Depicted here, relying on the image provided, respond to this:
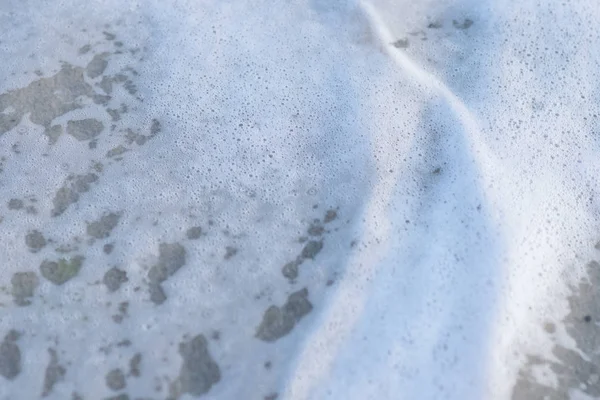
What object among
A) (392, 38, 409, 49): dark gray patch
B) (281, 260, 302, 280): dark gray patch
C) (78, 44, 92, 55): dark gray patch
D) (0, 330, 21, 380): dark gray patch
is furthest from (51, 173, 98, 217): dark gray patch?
(392, 38, 409, 49): dark gray patch

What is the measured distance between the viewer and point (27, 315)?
165 centimetres

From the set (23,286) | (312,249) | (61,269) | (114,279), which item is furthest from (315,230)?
(23,286)

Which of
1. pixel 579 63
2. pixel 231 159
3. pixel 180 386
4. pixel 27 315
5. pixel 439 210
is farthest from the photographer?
pixel 579 63

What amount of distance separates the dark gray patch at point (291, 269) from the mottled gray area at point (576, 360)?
62 cm

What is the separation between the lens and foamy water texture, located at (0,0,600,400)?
1572 millimetres

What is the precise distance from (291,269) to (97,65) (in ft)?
3.25

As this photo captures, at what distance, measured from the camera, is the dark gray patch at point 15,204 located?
5.97 feet

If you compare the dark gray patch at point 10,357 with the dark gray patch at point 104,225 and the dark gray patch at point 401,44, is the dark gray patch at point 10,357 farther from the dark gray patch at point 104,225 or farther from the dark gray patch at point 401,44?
the dark gray patch at point 401,44

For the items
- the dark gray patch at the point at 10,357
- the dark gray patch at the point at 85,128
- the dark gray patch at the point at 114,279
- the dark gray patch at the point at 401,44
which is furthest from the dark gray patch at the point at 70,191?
the dark gray patch at the point at 401,44

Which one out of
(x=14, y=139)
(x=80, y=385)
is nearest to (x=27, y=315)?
(x=80, y=385)

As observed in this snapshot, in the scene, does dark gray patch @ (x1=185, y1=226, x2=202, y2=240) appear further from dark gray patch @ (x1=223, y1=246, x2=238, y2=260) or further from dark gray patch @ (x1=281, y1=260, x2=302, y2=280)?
dark gray patch @ (x1=281, y1=260, x2=302, y2=280)

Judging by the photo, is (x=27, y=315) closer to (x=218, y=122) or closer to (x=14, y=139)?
(x=14, y=139)

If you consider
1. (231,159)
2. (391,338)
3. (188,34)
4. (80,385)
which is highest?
(188,34)

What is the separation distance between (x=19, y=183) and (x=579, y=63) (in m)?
1.81
